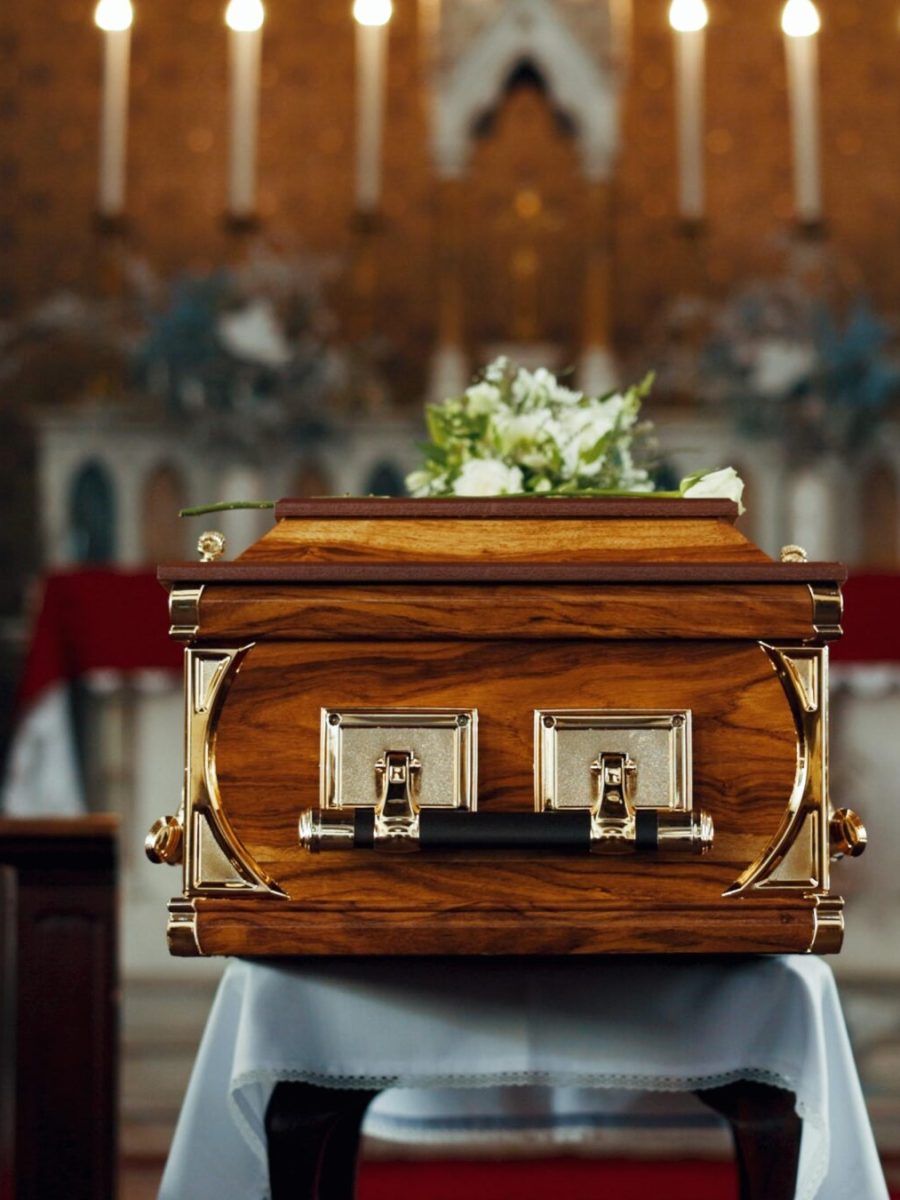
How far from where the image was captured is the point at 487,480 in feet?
6.39

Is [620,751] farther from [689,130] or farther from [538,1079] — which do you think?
[689,130]

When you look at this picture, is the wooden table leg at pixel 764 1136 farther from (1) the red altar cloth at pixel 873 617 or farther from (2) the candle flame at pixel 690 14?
(2) the candle flame at pixel 690 14

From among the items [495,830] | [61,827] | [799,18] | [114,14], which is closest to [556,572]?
[495,830]

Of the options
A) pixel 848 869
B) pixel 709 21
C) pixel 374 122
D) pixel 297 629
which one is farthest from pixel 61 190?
pixel 297 629

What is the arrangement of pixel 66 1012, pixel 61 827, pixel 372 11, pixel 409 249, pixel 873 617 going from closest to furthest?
1. pixel 61 827
2. pixel 66 1012
3. pixel 873 617
4. pixel 372 11
5. pixel 409 249

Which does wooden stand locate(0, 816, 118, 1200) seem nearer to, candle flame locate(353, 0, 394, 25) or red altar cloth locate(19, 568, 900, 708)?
red altar cloth locate(19, 568, 900, 708)

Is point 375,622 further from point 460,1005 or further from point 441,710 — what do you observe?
point 460,1005

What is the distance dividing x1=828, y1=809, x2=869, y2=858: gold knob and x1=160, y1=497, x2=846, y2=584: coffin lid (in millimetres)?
203

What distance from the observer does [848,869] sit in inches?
147

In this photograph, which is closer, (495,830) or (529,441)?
(495,830)

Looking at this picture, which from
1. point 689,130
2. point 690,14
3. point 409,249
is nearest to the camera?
point 690,14

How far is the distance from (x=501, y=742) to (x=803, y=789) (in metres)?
0.25

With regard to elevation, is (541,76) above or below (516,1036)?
above

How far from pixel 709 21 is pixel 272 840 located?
14.5 feet
